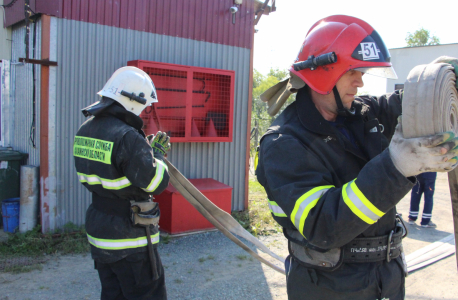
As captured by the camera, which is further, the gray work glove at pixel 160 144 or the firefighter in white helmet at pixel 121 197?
the gray work glove at pixel 160 144

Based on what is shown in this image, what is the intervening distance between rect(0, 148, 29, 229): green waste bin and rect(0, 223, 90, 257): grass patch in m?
0.80

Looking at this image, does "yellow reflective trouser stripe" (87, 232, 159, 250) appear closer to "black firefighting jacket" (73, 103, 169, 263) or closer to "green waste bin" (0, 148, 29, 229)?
"black firefighting jacket" (73, 103, 169, 263)

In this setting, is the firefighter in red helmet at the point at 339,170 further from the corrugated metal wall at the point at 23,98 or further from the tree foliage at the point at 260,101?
the tree foliage at the point at 260,101

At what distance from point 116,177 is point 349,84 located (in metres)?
1.74

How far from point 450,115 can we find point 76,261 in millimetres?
4447

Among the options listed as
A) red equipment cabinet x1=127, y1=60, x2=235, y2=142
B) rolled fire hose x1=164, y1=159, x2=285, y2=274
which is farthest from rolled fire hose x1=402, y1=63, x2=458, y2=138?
red equipment cabinet x1=127, y1=60, x2=235, y2=142

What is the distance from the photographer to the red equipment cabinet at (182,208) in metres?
5.55

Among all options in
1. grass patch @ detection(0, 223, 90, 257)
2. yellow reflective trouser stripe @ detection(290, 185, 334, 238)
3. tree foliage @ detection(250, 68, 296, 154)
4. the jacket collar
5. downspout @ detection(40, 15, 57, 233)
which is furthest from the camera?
tree foliage @ detection(250, 68, 296, 154)

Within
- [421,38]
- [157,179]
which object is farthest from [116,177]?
[421,38]

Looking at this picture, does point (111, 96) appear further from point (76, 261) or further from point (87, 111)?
point (76, 261)

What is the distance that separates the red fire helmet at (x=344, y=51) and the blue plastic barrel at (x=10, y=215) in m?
4.85

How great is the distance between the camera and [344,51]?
5.98 feet

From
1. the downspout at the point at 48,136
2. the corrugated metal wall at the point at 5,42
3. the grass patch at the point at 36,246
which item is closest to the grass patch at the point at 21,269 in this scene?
the grass patch at the point at 36,246

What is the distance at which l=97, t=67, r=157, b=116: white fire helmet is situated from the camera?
2990 millimetres
